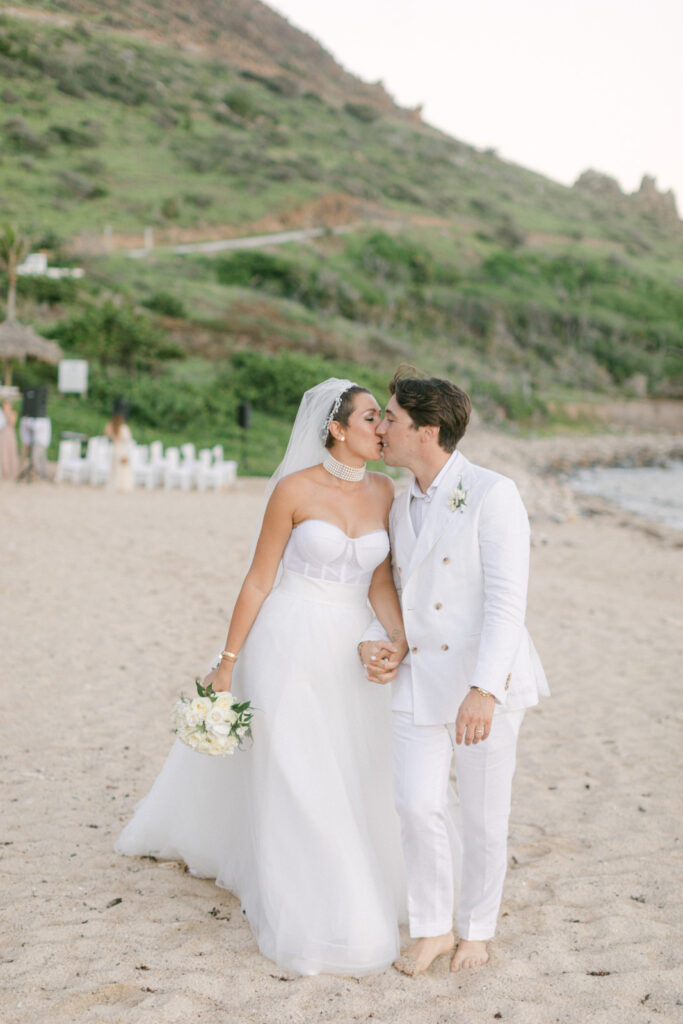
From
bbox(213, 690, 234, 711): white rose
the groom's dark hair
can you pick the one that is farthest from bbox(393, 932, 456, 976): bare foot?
the groom's dark hair

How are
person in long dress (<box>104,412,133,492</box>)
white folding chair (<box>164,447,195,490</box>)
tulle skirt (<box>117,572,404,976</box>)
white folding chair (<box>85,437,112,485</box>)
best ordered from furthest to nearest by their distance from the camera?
white folding chair (<box>164,447,195,490</box>) < white folding chair (<box>85,437,112,485</box>) < person in long dress (<box>104,412,133,492</box>) < tulle skirt (<box>117,572,404,976</box>)

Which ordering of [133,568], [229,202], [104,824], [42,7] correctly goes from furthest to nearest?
1. [42,7]
2. [229,202]
3. [133,568]
4. [104,824]

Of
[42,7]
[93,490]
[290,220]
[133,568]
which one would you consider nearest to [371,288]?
[290,220]

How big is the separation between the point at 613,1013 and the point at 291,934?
1081 millimetres

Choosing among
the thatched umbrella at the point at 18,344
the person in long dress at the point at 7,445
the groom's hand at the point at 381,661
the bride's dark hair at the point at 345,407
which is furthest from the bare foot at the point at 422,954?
the thatched umbrella at the point at 18,344

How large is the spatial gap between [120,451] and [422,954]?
47.6ft

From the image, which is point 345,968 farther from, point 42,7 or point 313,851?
point 42,7

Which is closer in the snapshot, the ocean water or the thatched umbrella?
the thatched umbrella

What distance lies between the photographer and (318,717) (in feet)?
10.7

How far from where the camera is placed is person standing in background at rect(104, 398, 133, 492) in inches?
641

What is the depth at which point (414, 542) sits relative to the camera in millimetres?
3109

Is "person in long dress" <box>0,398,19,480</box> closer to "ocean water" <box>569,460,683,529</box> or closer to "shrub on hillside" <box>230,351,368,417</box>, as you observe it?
"shrub on hillside" <box>230,351,368,417</box>

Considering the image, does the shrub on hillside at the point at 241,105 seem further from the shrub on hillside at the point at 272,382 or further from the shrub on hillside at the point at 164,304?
the shrub on hillside at the point at 272,382

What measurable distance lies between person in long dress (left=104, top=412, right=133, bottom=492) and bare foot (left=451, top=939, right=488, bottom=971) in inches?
557
